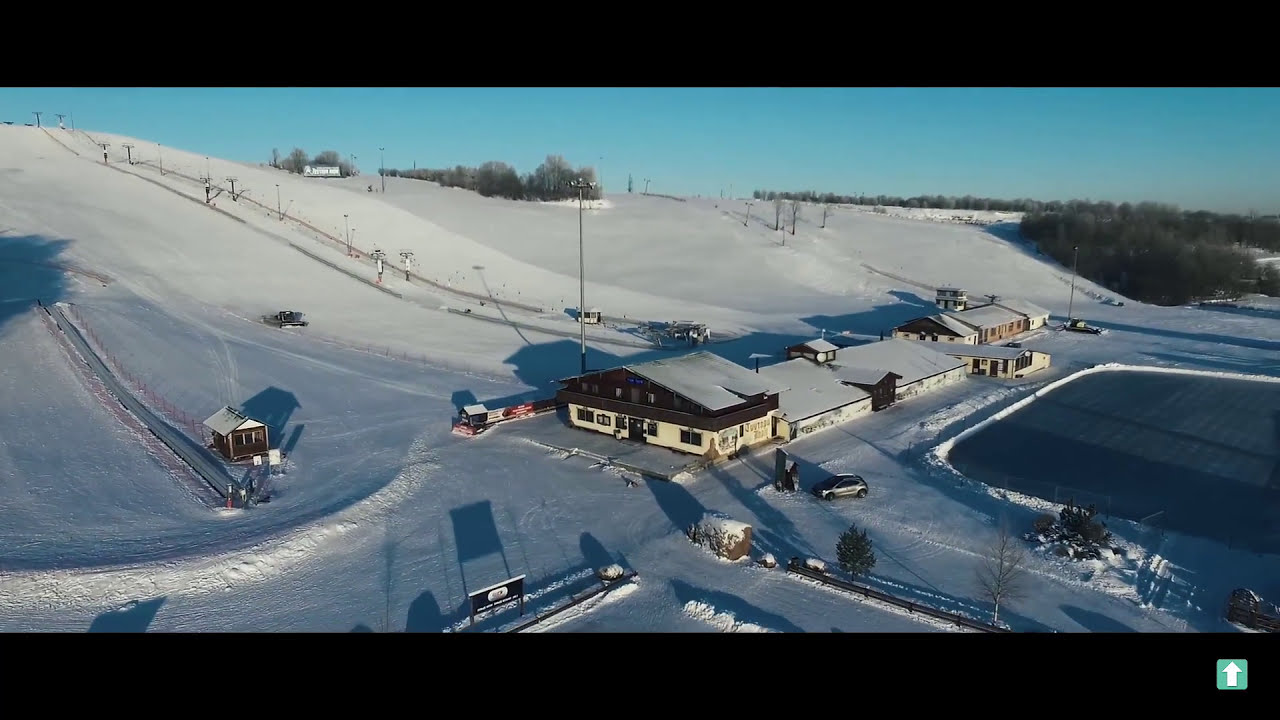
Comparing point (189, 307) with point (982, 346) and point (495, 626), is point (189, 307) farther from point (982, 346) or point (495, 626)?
point (982, 346)

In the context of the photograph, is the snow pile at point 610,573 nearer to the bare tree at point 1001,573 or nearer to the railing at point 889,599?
the railing at point 889,599

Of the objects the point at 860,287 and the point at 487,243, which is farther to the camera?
the point at 487,243

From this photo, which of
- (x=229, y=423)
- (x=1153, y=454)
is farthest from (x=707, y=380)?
(x=1153, y=454)

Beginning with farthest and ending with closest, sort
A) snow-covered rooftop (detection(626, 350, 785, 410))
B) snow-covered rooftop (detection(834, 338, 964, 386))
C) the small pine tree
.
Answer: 1. snow-covered rooftop (detection(834, 338, 964, 386))
2. snow-covered rooftop (detection(626, 350, 785, 410))
3. the small pine tree

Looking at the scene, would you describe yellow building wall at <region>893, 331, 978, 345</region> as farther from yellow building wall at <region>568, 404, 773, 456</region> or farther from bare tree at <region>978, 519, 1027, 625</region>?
bare tree at <region>978, 519, 1027, 625</region>

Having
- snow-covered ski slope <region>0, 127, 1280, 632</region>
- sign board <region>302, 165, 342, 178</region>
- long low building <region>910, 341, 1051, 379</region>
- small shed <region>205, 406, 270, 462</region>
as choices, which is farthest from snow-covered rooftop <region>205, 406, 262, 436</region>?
sign board <region>302, 165, 342, 178</region>

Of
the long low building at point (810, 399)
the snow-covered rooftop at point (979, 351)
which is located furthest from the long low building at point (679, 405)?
the snow-covered rooftop at point (979, 351)

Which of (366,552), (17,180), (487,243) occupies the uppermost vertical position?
(17,180)

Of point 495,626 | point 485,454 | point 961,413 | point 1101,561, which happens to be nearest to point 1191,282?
point 961,413
